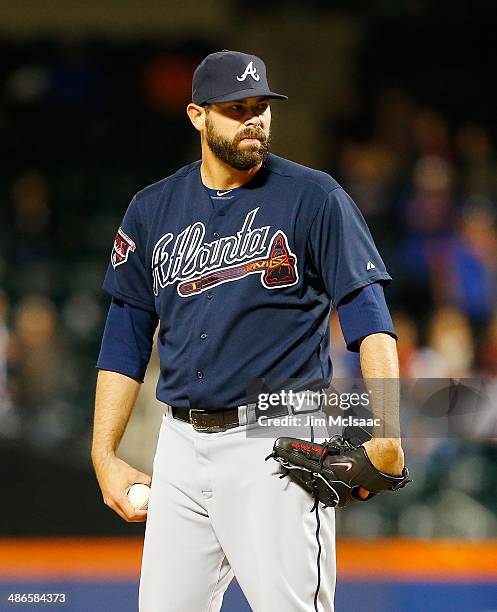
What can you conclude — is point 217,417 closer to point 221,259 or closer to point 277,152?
point 221,259

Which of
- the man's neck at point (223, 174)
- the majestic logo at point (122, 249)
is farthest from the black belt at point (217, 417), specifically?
the man's neck at point (223, 174)

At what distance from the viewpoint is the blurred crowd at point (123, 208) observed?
18.0ft

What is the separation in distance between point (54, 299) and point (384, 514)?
3.36 metres

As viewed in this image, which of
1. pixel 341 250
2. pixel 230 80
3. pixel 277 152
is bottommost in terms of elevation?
pixel 277 152

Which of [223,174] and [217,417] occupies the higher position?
[223,174]

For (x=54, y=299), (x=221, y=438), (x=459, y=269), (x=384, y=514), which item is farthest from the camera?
(x=54, y=299)

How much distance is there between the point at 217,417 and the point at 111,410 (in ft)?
1.18

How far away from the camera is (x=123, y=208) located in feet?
28.0

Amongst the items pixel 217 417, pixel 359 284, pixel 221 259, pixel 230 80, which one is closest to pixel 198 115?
pixel 230 80

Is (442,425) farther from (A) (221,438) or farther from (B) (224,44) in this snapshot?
(B) (224,44)

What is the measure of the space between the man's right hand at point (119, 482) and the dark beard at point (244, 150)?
80 cm

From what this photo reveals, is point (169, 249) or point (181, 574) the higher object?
point (169, 249)

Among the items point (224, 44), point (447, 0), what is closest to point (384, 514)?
point (224, 44)

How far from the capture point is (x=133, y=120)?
9.27m
